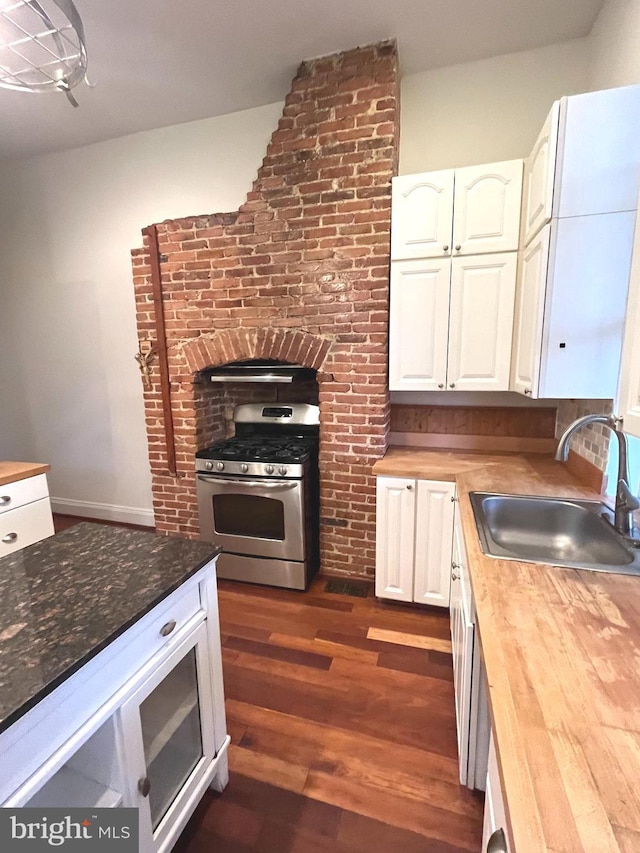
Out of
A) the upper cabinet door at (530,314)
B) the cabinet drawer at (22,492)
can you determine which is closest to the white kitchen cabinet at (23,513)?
the cabinet drawer at (22,492)

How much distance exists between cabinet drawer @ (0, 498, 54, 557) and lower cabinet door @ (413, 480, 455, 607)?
216 centimetres

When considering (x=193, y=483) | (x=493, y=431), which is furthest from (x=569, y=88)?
(x=193, y=483)

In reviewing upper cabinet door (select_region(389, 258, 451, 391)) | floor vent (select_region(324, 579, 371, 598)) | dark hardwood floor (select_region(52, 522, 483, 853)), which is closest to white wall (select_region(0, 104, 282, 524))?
upper cabinet door (select_region(389, 258, 451, 391))

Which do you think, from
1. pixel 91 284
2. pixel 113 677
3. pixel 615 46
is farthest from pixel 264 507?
pixel 615 46

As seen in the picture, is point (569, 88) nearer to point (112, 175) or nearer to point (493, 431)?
point (493, 431)

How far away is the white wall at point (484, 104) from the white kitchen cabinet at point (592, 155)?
87cm

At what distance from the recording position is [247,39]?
2.15m

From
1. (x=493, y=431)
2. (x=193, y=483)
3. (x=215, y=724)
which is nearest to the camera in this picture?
(x=215, y=724)

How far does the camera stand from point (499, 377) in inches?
88.5

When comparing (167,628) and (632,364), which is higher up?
(632,364)

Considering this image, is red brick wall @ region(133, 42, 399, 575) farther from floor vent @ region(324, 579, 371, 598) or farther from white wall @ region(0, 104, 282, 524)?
white wall @ region(0, 104, 282, 524)

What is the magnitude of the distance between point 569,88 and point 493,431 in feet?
6.66

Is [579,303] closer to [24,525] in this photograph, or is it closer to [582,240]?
[582,240]

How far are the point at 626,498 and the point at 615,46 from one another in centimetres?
210
